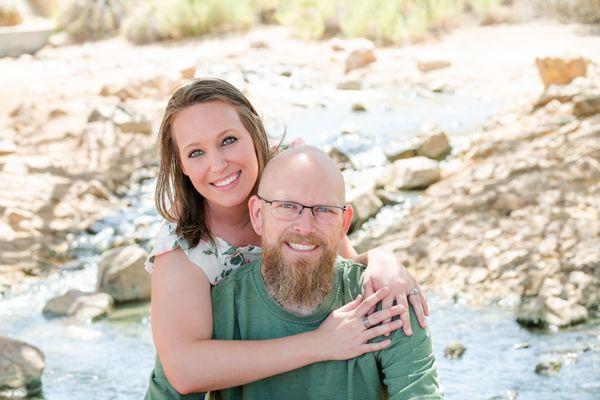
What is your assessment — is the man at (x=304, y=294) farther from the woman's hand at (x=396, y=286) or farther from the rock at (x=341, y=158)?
the rock at (x=341, y=158)

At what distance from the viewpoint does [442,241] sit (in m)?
6.36

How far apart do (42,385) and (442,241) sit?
266cm

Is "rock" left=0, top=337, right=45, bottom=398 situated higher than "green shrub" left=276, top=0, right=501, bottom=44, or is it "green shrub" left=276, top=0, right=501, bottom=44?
"rock" left=0, top=337, right=45, bottom=398

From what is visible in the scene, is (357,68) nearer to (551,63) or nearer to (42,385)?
(551,63)

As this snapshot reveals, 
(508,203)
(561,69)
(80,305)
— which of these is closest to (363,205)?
(508,203)

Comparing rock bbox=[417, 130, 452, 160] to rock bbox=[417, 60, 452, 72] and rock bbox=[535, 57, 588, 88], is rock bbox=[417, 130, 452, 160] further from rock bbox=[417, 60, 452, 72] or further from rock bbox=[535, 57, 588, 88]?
rock bbox=[417, 60, 452, 72]

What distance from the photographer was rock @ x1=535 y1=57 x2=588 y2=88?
10.3m

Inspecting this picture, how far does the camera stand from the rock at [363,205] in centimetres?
723

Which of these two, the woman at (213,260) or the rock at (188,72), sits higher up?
the woman at (213,260)

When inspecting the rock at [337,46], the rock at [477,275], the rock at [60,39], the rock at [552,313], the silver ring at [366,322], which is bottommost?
the rock at [60,39]

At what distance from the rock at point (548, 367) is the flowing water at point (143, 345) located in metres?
0.03

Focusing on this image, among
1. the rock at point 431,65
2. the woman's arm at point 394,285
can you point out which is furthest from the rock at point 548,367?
the rock at point 431,65

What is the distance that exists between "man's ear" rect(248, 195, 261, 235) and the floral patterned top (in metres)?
0.15

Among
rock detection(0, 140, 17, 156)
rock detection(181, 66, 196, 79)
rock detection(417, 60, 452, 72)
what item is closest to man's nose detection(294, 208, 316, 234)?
rock detection(0, 140, 17, 156)
